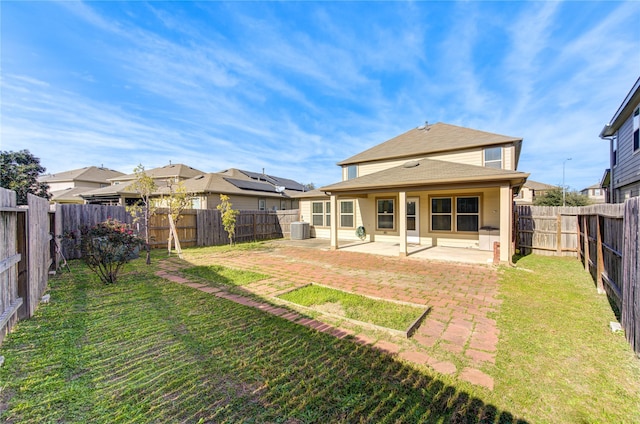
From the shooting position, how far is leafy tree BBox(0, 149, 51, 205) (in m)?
17.4

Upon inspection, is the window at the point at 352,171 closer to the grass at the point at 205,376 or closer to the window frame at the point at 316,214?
the window frame at the point at 316,214

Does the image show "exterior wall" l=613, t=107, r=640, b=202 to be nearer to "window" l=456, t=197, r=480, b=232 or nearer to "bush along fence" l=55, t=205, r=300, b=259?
"window" l=456, t=197, r=480, b=232

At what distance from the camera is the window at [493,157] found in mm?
11185

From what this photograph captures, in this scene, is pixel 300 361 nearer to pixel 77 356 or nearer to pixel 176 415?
pixel 176 415

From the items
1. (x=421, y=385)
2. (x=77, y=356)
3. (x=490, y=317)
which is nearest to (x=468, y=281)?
(x=490, y=317)

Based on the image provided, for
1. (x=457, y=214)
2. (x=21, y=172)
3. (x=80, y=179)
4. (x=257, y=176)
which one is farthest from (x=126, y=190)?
(x=80, y=179)

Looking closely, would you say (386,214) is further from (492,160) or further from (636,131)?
(636,131)

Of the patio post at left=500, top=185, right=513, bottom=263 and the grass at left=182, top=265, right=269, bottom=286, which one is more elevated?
the patio post at left=500, top=185, right=513, bottom=263

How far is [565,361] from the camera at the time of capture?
2.73 metres

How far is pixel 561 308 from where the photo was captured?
426 cm

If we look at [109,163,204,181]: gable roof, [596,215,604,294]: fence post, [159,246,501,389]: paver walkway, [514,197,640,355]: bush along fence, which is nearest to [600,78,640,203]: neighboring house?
[514,197,640,355]: bush along fence

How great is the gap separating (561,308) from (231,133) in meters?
21.2

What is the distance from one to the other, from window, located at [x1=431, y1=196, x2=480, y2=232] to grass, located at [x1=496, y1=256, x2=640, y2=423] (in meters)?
5.93

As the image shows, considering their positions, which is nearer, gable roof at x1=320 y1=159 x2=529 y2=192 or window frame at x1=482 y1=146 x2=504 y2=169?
gable roof at x1=320 y1=159 x2=529 y2=192
